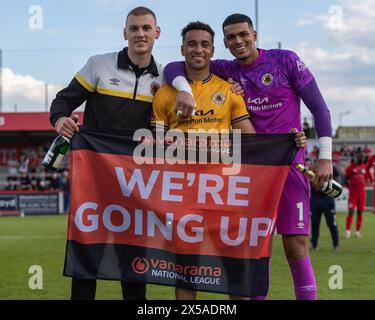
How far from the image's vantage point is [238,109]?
5.17 meters

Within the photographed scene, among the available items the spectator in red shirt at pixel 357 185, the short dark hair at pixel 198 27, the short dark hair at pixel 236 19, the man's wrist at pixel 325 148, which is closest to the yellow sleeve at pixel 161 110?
the short dark hair at pixel 198 27

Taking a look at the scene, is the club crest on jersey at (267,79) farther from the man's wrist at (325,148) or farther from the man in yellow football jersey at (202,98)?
the man's wrist at (325,148)

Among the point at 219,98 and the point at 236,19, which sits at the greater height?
the point at 236,19

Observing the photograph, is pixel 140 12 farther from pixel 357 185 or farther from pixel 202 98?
pixel 357 185

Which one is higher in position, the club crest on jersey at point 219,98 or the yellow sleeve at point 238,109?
the club crest on jersey at point 219,98

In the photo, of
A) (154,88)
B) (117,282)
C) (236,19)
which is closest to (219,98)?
(154,88)

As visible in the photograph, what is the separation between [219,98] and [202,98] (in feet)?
0.44

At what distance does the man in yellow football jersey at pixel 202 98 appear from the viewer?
16.7 ft

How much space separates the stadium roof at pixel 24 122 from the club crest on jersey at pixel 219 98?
3197cm

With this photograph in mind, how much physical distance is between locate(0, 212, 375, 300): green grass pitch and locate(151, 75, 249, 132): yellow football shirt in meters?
3.04

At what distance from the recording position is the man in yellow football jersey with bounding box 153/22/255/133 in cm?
510

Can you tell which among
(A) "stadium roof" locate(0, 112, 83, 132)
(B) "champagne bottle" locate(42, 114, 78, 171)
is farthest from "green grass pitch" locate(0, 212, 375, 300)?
(A) "stadium roof" locate(0, 112, 83, 132)

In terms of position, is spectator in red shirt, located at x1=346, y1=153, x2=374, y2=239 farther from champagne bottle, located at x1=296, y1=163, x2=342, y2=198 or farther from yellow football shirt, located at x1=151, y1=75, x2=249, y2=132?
yellow football shirt, located at x1=151, y1=75, x2=249, y2=132

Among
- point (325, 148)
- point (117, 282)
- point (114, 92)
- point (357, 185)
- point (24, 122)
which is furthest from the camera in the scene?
point (24, 122)
